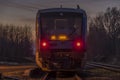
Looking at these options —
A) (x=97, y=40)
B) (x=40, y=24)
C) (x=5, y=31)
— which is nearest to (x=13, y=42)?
(x=5, y=31)

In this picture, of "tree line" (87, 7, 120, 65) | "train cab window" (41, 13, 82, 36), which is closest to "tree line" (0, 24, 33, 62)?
"tree line" (87, 7, 120, 65)

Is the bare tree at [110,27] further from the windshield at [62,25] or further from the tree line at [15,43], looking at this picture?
the windshield at [62,25]

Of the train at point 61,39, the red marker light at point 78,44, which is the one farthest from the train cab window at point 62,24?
the red marker light at point 78,44

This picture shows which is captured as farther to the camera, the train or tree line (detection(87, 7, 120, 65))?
tree line (detection(87, 7, 120, 65))

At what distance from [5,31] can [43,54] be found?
12312 cm

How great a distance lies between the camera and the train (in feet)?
85.6

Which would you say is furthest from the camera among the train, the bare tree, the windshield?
the bare tree

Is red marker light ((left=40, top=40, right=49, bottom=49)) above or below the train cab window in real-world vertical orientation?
below

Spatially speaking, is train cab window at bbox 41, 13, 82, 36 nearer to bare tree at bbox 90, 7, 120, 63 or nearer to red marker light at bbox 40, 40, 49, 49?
red marker light at bbox 40, 40, 49, 49

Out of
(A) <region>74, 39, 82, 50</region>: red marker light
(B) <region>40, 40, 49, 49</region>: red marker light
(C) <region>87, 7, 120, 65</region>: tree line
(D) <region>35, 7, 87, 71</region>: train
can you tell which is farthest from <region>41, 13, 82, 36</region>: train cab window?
(C) <region>87, 7, 120, 65</region>: tree line

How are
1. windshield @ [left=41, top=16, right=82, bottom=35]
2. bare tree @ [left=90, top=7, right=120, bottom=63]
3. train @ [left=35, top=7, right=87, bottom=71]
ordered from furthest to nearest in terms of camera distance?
bare tree @ [left=90, top=7, right=120, bottom=63] → windshield @ [left=41, top=16, right=82, bottom=35] → train @ [left=35, top=7, right=87, bottom=71]

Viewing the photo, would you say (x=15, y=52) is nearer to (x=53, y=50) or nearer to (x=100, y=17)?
(x=100, y=17)

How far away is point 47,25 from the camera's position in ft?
87.4

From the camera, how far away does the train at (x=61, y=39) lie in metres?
26.1
